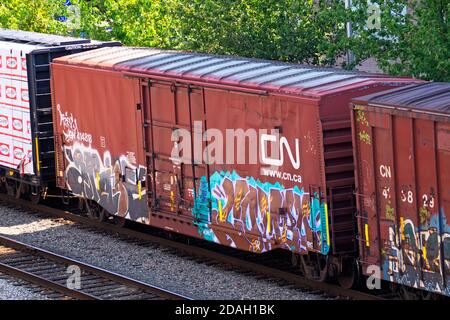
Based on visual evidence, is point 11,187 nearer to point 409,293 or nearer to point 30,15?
point 30,15

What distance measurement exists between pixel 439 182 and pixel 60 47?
436 inches

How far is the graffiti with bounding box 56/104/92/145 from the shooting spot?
21172 millimetres

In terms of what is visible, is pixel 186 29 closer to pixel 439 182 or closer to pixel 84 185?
pixel 84 185

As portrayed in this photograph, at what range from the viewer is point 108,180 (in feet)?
68.0

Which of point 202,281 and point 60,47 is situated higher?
point 60,47

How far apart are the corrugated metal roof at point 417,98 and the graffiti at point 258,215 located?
5.85 ft

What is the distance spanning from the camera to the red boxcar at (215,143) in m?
15.5

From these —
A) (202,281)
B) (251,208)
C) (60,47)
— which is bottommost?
(202,281)

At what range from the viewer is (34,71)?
Answer: 22266 millimetres
